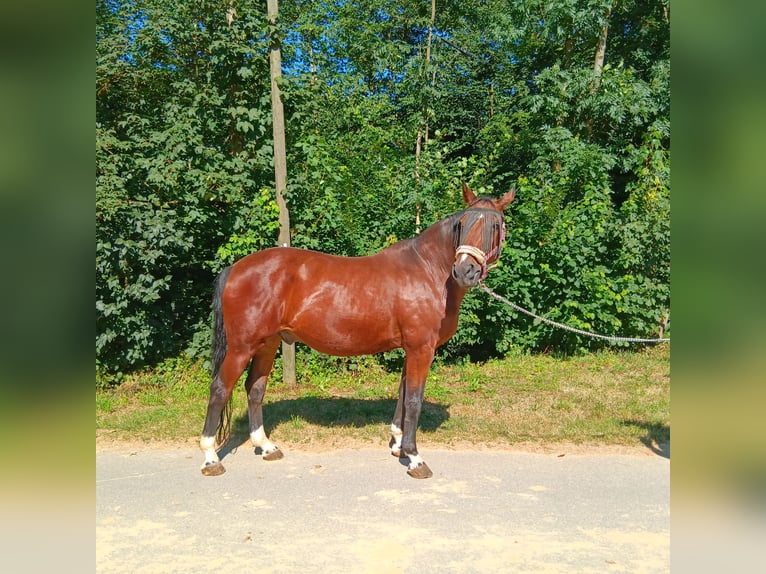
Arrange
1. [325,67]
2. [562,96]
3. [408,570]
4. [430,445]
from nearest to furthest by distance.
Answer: [408,570]
[430,445]
[562,96]
[325,67]

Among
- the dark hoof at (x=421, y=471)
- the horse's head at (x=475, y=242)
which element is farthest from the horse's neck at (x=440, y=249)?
the dark hoof at (x=421, y=471)

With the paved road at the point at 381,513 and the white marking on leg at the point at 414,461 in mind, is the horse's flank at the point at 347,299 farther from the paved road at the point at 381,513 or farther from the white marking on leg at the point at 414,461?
the paved road at the point at 381,513

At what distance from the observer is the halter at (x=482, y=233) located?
390 centimetres

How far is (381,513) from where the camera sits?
349 centimetres

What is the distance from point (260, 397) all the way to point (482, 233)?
2.66 m

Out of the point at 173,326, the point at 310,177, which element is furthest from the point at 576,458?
the point at 173,326

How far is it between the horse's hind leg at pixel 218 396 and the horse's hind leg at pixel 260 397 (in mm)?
371

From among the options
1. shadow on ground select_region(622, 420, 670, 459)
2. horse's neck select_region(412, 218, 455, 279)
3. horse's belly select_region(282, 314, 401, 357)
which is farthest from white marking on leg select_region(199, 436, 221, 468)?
shadow on ground select_region(622, 420, 670, 459)

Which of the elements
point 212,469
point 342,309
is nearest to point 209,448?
point 212,469

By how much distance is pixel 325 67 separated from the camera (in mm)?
14383

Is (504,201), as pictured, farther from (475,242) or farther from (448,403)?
(448,403)

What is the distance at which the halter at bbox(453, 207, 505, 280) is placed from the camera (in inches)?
153
